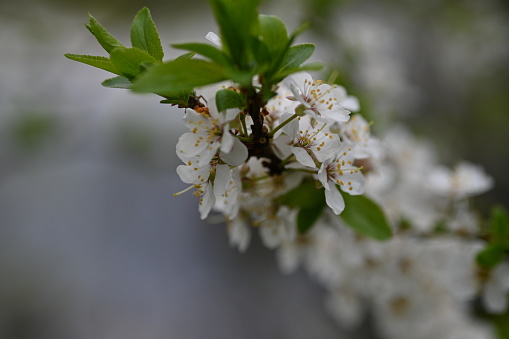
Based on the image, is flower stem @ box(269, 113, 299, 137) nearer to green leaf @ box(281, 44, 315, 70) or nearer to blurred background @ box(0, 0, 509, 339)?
green leaf @ box(281, 44, 315, 70)

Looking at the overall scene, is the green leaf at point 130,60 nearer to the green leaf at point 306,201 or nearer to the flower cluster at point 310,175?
the flower cluster at point 310,175

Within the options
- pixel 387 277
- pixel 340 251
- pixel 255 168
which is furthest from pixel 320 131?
pixel 387 277

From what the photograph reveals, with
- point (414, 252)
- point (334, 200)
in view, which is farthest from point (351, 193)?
point (414, 252)

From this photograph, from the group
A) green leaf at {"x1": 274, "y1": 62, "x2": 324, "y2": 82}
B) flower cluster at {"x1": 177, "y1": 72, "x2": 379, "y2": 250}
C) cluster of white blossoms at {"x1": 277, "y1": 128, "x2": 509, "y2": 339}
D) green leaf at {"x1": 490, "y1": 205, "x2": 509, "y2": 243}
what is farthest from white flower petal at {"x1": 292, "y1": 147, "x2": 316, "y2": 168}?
green leaf at {"x1": 490, "y1": 205, "x2": 509, "y2": 243}

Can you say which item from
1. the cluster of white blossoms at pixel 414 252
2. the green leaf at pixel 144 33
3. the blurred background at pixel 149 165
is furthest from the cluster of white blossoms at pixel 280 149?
the blurred background at pixel 149 165

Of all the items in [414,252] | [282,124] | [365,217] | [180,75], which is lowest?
[414,252]

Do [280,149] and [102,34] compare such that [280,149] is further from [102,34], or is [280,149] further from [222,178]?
[102,34]
